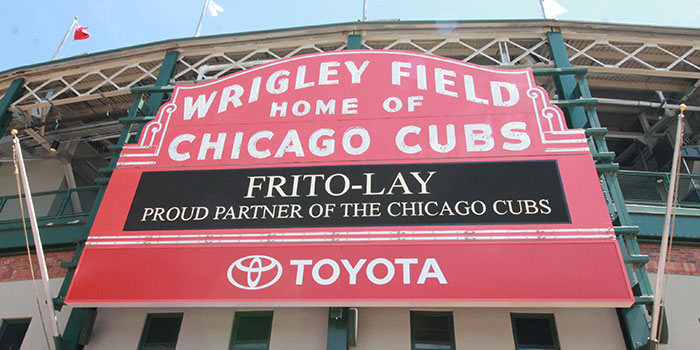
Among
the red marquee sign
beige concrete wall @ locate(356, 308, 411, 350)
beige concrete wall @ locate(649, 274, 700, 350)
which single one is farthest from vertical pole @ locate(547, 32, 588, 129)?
beige concrete wall @ locate(356, 308, 411, 350)

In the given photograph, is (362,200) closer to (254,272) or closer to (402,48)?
(254,272)

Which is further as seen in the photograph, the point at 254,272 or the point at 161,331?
the point at 161,331

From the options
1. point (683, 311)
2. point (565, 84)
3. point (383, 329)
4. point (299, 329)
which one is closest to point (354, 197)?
point (383, 329)

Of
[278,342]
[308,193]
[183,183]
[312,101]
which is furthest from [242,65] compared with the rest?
[278,342]

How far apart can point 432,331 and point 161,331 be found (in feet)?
14.6

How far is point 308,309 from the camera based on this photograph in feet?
25.7

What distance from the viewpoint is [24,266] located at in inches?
386

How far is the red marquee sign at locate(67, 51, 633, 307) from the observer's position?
22.8 ft

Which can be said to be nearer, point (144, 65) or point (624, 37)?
point (624, 37)

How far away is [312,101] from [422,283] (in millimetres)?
4420

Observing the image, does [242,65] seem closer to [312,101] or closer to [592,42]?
[312,101]

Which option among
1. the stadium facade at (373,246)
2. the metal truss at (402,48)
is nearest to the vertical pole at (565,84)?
the stadium facade at (373,246)

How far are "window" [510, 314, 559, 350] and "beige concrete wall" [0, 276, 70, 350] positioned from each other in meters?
7.61

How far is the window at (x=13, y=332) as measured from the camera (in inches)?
341
